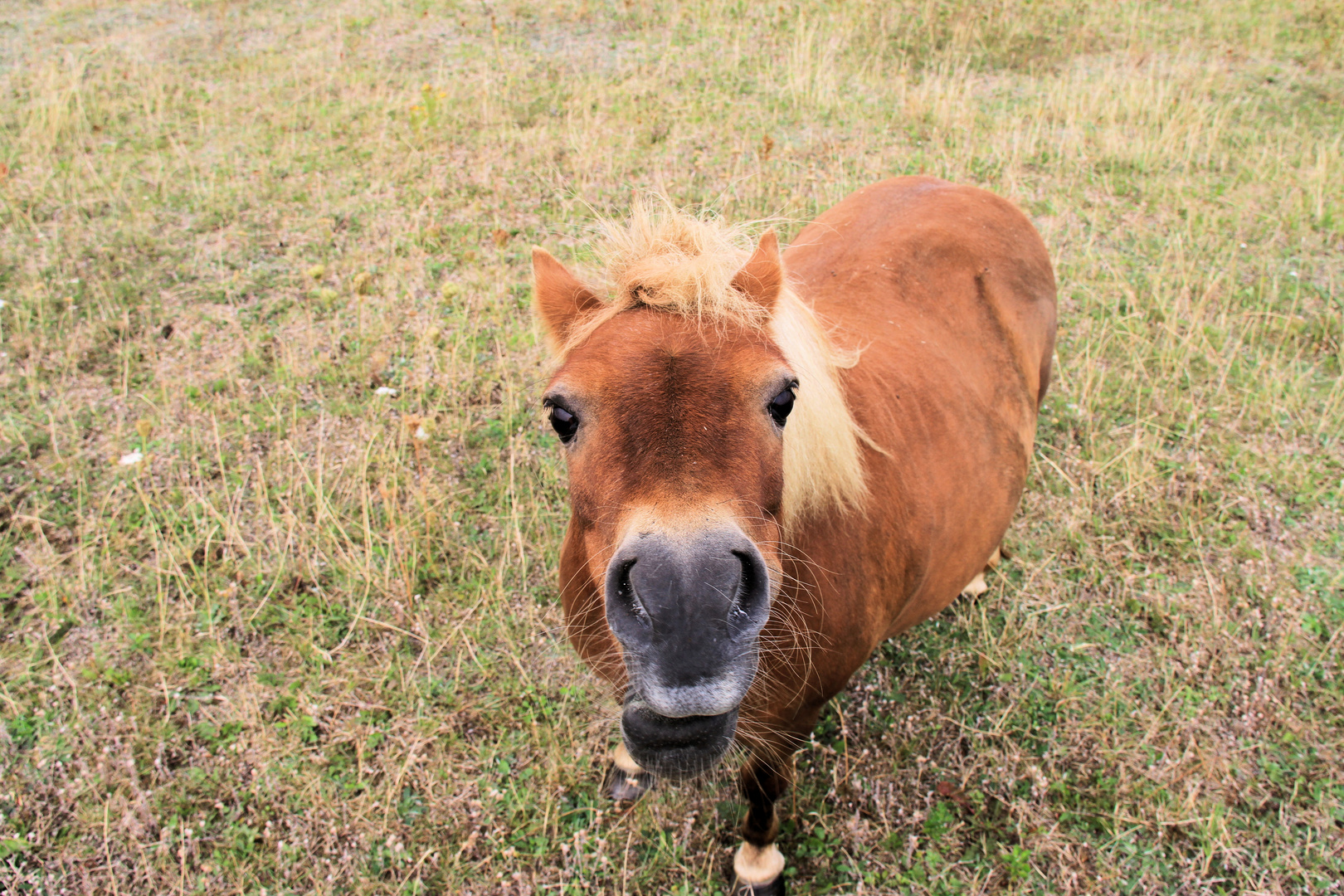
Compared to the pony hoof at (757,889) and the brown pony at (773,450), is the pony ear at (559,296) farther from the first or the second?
the pony hoof at (757,889)

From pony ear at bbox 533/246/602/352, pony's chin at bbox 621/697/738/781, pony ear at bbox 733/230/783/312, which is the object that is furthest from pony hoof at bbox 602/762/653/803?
pony ear at bbox 733/230/783/312

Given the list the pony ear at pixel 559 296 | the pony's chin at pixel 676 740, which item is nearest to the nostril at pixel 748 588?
the pony's chin at pixel 676 740

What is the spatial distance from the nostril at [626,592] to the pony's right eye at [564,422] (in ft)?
1.42

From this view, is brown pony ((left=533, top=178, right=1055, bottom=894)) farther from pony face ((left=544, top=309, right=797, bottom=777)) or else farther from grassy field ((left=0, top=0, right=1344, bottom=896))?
grassy field ((left=0, top=0, right=1344, bottom=896))

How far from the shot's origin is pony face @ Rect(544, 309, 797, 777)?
4.20 feet

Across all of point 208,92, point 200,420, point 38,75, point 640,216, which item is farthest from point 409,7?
point 640,216

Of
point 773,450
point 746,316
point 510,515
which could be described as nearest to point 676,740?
point 773,450

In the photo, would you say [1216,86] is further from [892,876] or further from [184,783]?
[184,783]

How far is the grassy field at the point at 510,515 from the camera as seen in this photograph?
253 cm

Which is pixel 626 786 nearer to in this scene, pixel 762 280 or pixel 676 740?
pixel 676 740

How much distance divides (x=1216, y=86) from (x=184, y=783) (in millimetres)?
10490

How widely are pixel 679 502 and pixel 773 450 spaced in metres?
0.34

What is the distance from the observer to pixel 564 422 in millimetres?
1657

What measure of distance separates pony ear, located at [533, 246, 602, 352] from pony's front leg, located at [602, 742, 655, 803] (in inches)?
67.3
